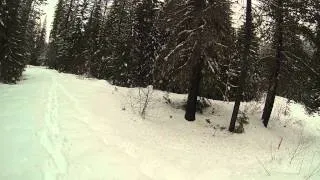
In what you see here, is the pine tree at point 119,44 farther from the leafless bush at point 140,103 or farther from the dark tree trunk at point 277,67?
the dark tree trunk at point 277,67

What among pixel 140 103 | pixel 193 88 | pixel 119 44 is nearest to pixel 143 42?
pixel 119 44

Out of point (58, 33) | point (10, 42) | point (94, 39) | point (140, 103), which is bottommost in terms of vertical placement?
point (140, 103)

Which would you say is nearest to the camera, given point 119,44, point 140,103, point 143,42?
point 140,103

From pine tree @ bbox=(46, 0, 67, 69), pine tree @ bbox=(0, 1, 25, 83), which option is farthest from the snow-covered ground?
pine tree @ bbox=(46, 0, 67, 69)

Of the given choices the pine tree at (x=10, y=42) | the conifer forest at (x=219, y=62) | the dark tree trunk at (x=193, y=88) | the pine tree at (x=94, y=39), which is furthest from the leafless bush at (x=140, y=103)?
the pine tree at (x=94, y=39)

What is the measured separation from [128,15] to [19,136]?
106 feet

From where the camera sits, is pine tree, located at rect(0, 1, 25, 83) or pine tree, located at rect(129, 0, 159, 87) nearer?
pine tree, located at rect(0, 1, 25, 83)

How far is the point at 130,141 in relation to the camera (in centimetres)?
1245

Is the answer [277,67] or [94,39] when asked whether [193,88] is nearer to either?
[277,67]

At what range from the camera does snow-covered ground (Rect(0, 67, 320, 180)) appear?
8.62 m

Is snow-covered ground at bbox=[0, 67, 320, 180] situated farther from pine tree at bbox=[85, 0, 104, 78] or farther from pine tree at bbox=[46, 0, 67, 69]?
pine tree at bbox=[46, 0, 67, 69]

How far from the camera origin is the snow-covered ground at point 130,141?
8625mm

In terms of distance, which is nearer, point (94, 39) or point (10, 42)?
point (10, 42)

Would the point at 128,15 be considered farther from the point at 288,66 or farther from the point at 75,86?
the point at 288,66
